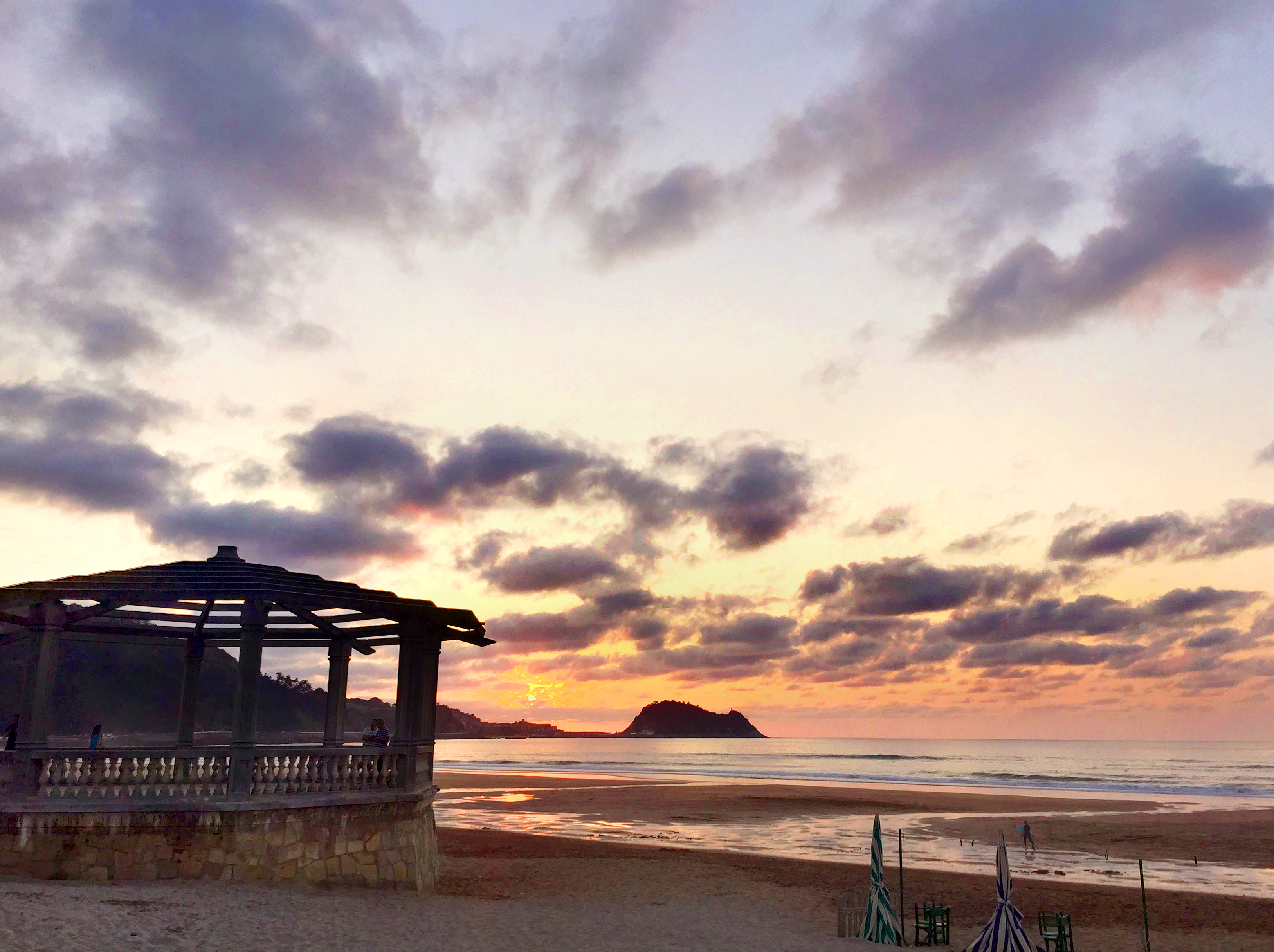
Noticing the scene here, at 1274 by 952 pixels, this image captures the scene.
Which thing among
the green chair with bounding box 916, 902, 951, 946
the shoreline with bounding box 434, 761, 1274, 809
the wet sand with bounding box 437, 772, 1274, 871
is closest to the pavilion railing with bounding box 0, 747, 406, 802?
the green chair with bounding box 916, 902, 951, 946

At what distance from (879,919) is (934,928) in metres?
1.34

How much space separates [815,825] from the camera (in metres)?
41.8

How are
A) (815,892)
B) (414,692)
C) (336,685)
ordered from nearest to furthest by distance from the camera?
(414,692)
(336,685)
(815,892)

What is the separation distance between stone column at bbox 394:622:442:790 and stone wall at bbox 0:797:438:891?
1452 mm

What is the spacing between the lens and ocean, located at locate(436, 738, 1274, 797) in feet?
270

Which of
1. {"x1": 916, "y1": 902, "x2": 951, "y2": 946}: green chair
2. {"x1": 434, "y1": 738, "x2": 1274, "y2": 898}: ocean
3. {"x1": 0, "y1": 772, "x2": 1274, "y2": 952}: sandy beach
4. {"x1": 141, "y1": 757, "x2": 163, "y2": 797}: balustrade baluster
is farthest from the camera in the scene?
{"x1": 434, "y1": 738, "x2": 1274, "y2": 898}: ocean

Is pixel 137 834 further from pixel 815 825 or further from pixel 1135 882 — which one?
pixel 815 825

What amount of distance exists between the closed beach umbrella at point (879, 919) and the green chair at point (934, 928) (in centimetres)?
43

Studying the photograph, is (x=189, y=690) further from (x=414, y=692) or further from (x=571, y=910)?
(x=571, y=910)

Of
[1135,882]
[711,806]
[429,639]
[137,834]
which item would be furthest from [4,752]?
[711,806]

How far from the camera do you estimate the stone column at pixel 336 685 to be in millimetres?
20109

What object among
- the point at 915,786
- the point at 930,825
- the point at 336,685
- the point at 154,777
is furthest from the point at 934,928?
the point at 915,786

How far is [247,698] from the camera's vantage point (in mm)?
16453

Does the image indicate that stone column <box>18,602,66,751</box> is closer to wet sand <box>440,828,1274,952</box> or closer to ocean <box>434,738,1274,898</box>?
wet sand <box>440,828,1274,952</box>
